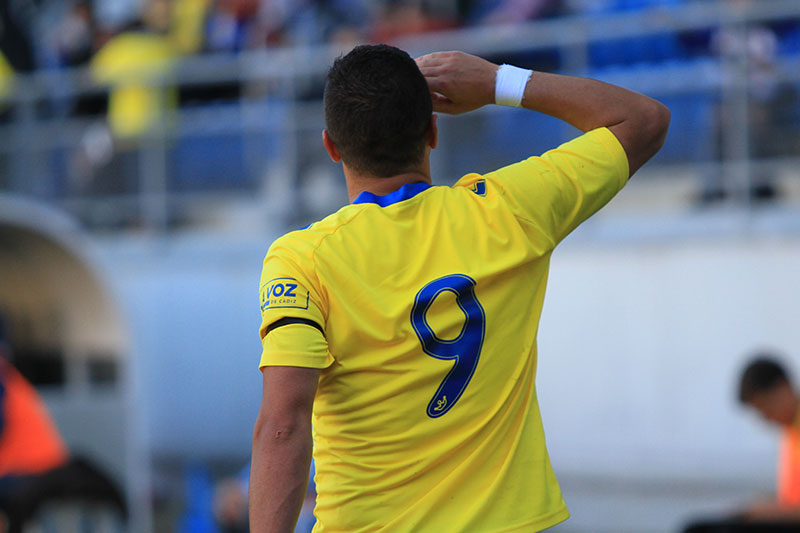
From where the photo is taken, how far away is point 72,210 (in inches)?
355

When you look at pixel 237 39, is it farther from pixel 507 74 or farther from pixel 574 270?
pixel 507 74

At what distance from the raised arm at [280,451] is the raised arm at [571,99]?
2.36 feet

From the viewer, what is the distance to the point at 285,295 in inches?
74.9

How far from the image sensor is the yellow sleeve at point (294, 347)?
1861mm

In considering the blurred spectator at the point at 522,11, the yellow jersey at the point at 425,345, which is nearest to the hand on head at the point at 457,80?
the yellow jersey at the point at 425,345

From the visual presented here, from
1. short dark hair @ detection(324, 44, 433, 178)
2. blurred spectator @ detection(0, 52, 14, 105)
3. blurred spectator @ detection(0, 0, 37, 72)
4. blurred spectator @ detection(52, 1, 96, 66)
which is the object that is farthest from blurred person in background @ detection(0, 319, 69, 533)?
blurred spectator @ detection(0, 0, 37, 72)

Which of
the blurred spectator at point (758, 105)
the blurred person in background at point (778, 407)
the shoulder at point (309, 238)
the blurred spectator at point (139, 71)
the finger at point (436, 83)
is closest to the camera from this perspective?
the shoulder at point (309, 238)

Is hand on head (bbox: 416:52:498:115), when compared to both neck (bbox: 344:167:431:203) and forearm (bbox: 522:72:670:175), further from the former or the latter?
neck (bbox: 344:167:431:203)

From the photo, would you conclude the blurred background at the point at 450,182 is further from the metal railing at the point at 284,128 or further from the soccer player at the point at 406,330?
the soccer player at the point at 406,330

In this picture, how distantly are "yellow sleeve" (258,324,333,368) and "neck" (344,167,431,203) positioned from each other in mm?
339

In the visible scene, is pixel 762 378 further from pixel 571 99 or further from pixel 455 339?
pixel 455 339

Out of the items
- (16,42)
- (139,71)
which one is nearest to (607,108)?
(139,71)

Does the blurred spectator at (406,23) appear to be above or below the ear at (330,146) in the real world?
above

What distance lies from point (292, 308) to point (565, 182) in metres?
0.63
